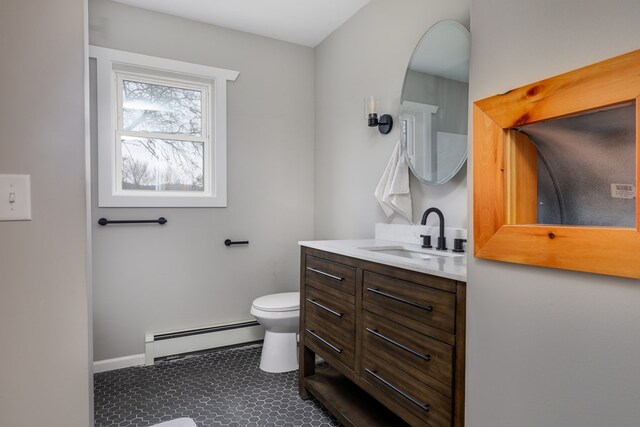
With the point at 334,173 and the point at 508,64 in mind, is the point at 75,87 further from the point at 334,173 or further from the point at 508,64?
the point at 334,173

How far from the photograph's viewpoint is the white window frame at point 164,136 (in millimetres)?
2617

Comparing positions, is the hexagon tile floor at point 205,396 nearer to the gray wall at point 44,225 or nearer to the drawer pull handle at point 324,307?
the drawer pull handle at point 324,307

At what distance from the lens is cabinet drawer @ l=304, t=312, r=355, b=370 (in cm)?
187

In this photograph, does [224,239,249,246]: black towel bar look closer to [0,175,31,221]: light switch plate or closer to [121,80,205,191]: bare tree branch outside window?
[121,80,205,191]: bare tree branch outside window

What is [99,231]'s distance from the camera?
264cm

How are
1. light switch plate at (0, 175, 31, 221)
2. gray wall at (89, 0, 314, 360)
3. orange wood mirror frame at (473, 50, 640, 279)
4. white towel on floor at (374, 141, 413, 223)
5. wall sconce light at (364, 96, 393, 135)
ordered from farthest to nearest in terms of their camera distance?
gray wall at (89, 0, 314, 360) < wall sconce light at (364, 96, 393, 135) < white towel on floor at (374, 141, 413, 223) < light switch plate at (0, 175, 31, 221) < orange wood mirror frame at (473, 50, 640, 279)

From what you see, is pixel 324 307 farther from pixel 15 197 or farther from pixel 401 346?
pixel 15 197

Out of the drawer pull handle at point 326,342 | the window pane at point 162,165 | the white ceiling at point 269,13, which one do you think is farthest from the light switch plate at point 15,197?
the white ceiling at point 269,13

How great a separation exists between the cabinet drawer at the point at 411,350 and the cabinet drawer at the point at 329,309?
4.8 inches

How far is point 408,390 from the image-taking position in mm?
1480

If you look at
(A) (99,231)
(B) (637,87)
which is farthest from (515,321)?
(A) (99,231)

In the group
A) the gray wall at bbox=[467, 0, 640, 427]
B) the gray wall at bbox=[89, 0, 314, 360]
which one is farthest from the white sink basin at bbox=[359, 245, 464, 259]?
the gray wall at bbox=[89, 0, 314, 360]

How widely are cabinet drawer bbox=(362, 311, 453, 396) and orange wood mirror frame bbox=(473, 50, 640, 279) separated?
417 mm

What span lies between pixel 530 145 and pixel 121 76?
2.75 meters
